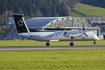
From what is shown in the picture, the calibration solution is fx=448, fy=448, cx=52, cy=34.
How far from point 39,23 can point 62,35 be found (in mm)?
82211

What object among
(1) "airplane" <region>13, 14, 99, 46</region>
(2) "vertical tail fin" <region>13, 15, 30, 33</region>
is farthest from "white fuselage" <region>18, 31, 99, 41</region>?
(2) "vertical tail fin" <region>13, 15, 30, 33</region>

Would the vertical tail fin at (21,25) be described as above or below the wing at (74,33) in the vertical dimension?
above

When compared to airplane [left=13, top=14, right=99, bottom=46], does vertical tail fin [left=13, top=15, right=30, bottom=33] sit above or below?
above

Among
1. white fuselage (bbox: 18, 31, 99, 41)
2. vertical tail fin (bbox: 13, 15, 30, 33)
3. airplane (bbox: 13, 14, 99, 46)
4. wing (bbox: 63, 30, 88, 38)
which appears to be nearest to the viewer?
white fuselage (bbox: 18, 31, 99, 41)

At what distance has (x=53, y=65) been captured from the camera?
125 ft

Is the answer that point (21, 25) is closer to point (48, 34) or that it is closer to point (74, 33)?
point (48, 34)

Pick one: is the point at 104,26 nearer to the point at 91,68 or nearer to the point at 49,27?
the point at 49,27

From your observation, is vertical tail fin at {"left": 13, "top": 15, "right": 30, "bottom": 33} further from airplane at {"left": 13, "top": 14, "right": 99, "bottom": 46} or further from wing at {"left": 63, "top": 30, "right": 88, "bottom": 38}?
wing at {"left": 63, "top": 30, "right": 88, "bottom": 38}

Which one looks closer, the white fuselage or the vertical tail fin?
A: the white fuselage

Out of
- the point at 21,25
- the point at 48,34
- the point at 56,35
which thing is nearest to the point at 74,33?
the point at 56,35

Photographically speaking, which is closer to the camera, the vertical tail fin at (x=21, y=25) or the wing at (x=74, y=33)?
the vertical tail fin at (x=21, y=25)

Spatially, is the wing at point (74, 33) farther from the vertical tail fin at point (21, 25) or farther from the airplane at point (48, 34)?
the vertical tail fin at point (21, 25)

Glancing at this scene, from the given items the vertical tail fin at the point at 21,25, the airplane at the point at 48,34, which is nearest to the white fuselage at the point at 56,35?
the airplane at the point at 48,34

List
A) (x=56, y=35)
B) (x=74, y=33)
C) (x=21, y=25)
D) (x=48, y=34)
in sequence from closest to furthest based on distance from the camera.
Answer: (x=48, y=34) → (x=56, y=35) → (x=21, y=25) → (x=74, y=33)
